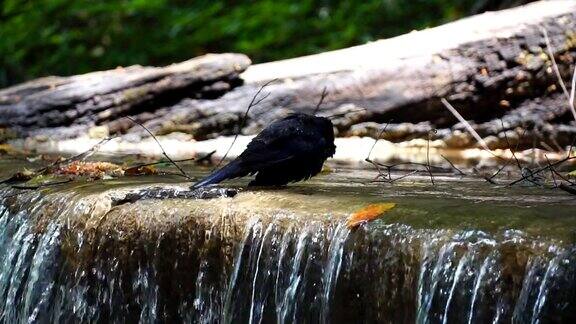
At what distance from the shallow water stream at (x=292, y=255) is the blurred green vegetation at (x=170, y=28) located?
777cm

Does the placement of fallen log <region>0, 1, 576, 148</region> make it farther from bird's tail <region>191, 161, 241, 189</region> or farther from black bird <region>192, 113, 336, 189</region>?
bird's tail <region>191, 161, 241, 189</region>

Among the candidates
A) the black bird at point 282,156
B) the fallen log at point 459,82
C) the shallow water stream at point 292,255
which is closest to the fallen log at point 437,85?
the fallen log at point 459,82

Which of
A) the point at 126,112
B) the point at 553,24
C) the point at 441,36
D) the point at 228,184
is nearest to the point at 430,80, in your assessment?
the point at 441,36

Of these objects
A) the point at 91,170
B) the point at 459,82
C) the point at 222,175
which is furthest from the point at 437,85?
the point at 222,175

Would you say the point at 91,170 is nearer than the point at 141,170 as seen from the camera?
Yes

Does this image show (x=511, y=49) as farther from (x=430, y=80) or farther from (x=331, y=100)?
(x=331, y=100)

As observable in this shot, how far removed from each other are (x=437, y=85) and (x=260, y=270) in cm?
416

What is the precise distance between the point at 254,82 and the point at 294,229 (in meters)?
4.38

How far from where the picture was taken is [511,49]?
752 centimetres

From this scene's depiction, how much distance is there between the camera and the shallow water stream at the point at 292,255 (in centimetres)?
297

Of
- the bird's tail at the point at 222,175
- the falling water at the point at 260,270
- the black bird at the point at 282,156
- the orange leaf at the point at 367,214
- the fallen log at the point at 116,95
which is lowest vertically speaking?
the falling water at the point at 260,270

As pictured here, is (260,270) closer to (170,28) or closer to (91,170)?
(91,170)

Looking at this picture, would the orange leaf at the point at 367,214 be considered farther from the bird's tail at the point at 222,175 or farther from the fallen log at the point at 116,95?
the fallen log at the point at 116,95

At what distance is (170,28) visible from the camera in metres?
13.4
